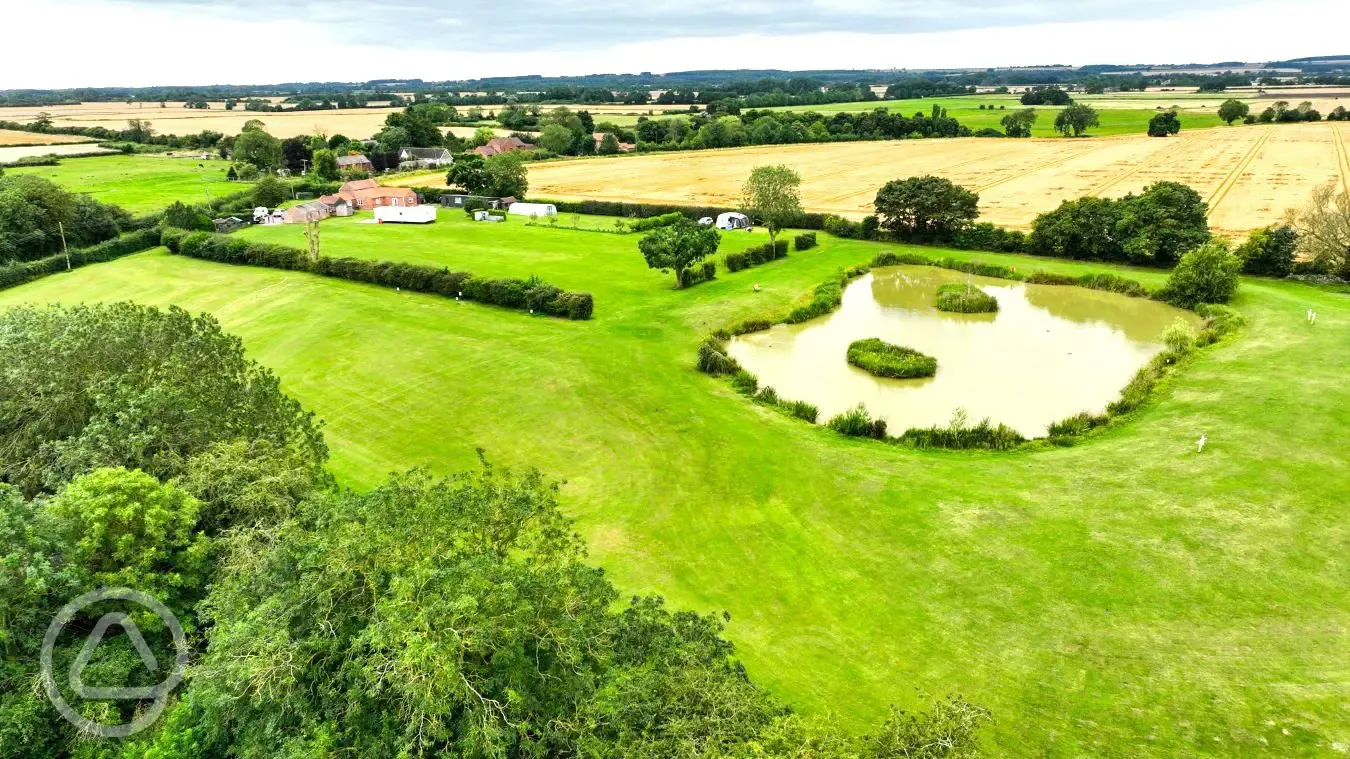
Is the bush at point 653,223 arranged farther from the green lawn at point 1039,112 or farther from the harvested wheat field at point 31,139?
the harvested wheat field at point 31,139

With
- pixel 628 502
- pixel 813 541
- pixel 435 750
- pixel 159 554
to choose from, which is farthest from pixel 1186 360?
pixel 159 554

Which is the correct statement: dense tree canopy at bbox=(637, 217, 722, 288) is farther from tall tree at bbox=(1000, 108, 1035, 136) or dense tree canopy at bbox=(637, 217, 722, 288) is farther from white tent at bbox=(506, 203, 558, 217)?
tall tree at bbox=(1000, 108, 1035, 136)

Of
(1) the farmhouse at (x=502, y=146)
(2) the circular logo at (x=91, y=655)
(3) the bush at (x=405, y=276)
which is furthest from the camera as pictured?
(1) the farmhouse at (x=502, y=146)

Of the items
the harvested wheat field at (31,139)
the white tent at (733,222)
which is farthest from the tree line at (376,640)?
the harvested wheat field at (31,139)

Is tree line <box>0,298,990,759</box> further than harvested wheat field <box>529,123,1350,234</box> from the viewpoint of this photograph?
No

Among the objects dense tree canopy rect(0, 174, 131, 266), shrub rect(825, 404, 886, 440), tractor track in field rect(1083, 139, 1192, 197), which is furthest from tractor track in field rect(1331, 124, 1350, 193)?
dense tree canopy rect(0, 174, 131, 266)
